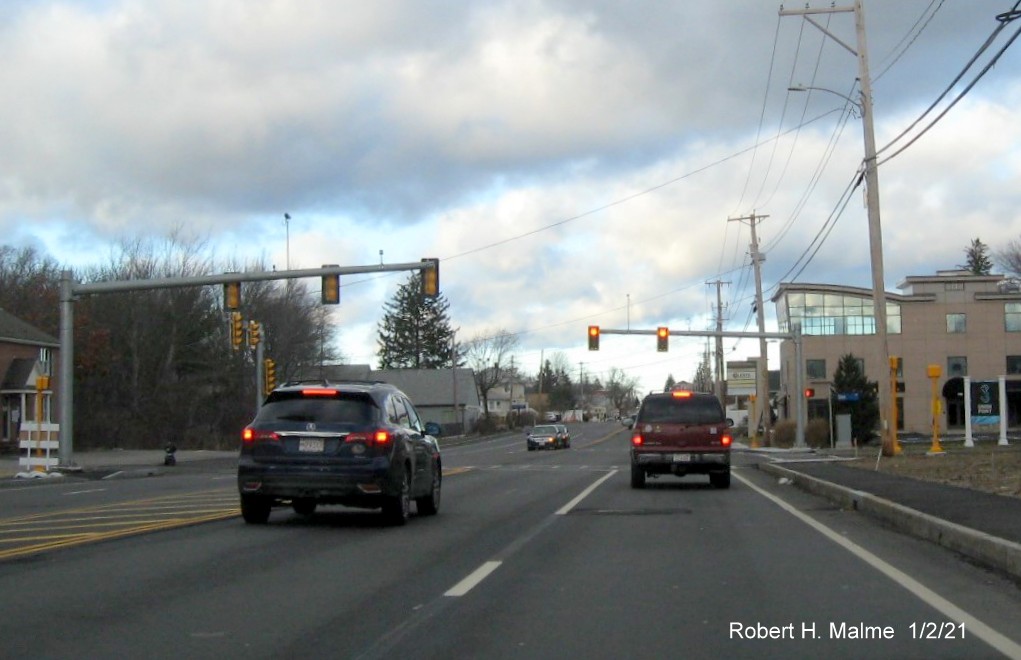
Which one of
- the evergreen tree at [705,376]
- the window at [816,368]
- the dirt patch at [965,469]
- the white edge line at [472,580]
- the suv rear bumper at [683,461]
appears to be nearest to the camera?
the white edge line at [472,580]

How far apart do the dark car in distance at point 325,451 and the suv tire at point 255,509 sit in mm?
14

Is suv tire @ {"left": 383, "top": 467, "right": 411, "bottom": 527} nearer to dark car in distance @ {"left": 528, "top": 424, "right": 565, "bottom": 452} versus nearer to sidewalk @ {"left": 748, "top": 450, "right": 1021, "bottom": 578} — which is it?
sidewalk @ {"left": 748, "top": 450, "right": 1021, "bottom": 578}

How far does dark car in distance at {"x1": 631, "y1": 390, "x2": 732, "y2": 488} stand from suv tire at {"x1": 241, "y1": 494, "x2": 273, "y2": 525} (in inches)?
392

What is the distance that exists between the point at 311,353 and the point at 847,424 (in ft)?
124

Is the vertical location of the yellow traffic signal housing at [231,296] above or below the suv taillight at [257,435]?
above

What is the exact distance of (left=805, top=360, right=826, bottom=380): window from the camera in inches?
3438

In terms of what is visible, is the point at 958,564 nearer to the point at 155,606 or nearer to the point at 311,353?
the point at 155,606

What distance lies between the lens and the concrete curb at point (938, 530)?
35.3 ft

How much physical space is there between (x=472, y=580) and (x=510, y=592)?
719mm

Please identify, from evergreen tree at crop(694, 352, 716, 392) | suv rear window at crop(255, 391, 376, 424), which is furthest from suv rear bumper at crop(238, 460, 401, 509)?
evergreen tree at crop(694, 352, 716, 392)

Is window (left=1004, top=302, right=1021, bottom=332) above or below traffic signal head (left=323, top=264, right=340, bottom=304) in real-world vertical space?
above

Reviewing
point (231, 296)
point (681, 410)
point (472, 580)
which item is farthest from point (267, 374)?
point (472, 580)

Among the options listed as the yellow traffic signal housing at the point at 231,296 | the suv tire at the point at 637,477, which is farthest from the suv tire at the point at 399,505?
the yellow traffic signal housing at the point at 231,296

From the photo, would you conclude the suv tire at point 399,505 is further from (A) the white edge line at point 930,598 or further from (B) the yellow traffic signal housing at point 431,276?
(B) the yellow traffic signal housing at point 431,276
